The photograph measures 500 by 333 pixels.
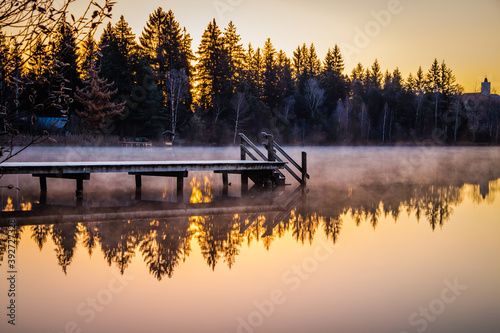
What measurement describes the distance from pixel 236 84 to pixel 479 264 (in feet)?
195

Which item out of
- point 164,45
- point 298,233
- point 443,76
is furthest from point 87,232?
point 443,76

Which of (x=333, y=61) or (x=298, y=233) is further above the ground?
(x=333, y=61)

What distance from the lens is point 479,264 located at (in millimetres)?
7859

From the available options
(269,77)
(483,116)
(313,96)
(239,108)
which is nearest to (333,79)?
(313,96)

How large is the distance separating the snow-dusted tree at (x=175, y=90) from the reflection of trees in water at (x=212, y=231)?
138 ft

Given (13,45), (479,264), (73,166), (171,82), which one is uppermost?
(171,82)

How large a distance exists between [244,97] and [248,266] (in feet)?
186

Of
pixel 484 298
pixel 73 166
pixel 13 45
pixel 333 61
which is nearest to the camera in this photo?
pixel 13 45

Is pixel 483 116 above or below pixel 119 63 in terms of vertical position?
below

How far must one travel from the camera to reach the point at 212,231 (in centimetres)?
1003

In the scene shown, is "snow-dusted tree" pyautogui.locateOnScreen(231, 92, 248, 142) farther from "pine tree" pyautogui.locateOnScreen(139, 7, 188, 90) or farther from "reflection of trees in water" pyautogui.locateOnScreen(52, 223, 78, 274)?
"reflection of trees in water" pyautogui.locateOnScreen(52, 223, 78, 274)

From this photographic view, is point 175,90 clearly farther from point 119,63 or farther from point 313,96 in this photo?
point 313,96

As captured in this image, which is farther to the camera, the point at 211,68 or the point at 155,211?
the point at 211,68

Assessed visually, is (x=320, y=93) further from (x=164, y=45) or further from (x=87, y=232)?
(x=87, y=232)
